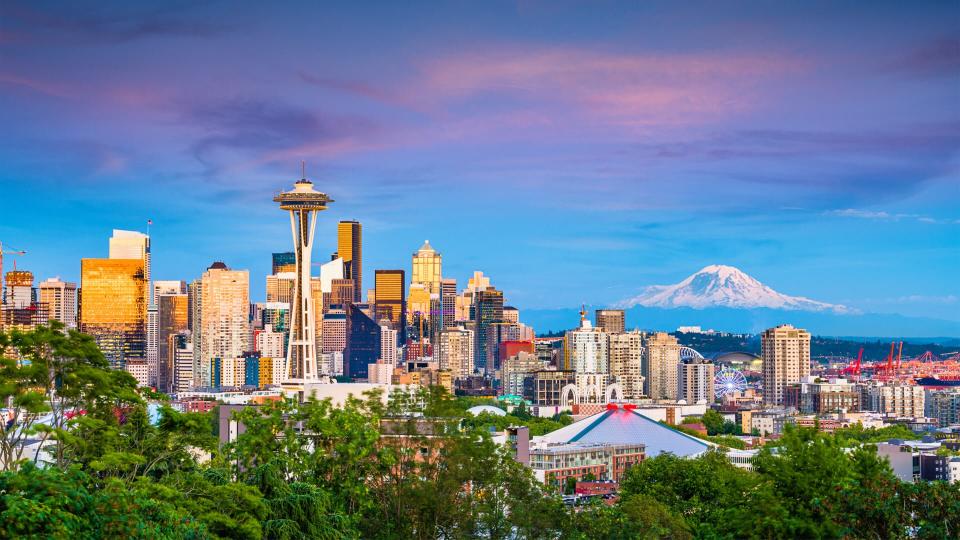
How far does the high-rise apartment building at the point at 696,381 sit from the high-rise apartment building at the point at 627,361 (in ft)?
19.2

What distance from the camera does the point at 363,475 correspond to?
28156 millimetres

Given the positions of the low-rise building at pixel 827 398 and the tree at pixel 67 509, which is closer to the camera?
the tree at pixel 67 509

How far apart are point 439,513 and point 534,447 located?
53.9 meters

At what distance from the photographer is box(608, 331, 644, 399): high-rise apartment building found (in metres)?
190

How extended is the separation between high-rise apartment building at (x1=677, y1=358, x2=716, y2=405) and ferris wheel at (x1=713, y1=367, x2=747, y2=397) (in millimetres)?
2019

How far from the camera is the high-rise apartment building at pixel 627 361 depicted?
A: 19038 centimetres

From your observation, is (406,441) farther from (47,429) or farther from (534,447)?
(534,447)

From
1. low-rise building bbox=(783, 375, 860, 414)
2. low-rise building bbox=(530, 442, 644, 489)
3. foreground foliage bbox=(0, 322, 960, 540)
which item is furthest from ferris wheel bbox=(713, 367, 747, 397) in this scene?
foreground foliage bbox=(0, 322, 960, 540)

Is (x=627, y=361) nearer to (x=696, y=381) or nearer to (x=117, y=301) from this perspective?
(x=696, y=381)

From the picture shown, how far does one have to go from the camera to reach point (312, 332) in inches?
Answer: 4225

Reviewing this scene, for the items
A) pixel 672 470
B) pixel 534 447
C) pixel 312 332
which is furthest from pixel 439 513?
pixel 312 332

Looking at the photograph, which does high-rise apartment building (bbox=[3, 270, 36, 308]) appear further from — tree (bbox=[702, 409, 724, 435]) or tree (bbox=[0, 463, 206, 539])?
tree (bbox=[0, 463, 206, 539])

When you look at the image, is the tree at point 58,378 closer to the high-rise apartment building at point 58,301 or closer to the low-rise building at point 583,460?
the low-rise building at point 583,460

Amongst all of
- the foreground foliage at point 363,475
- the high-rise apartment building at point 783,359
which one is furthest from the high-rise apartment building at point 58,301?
the foreground foliage at point 363,475
